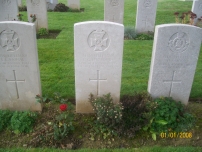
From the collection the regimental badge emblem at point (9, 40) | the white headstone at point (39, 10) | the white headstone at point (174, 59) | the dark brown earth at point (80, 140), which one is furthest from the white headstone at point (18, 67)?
the white headstone at point (39, 10)

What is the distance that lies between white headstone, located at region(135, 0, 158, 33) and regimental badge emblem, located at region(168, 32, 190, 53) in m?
6.03

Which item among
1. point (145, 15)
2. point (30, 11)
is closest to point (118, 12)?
point (145, 15)

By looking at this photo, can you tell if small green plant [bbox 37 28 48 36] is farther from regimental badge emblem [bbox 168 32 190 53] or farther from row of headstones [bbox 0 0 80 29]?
regimental badge emblem [bbox 168 32 190 53]

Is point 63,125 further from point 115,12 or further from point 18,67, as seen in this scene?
point 115,12

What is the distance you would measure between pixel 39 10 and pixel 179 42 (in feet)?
25.0

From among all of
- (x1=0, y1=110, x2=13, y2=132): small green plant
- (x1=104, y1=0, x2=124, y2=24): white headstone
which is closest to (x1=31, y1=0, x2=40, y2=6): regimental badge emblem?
(x1=104, y1=0, x2=124, y2=24): white headstone

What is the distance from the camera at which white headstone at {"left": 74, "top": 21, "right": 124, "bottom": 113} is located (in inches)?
154

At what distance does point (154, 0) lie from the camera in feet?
31.1

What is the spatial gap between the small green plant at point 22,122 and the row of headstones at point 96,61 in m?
0.38

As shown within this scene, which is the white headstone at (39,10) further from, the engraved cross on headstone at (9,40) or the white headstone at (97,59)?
the white headstone at (97,59)

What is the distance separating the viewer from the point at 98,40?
13.0ft

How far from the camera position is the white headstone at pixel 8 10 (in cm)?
906

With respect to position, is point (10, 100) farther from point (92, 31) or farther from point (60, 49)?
point (60, 49)

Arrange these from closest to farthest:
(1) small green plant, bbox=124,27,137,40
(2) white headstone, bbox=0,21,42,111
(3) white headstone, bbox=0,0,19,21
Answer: (2) white headstone, bbox=0,21,42,111
(3) white headstone, bbox=0,0,19,21
(1) small green plant, bbox=124,27,137,40
